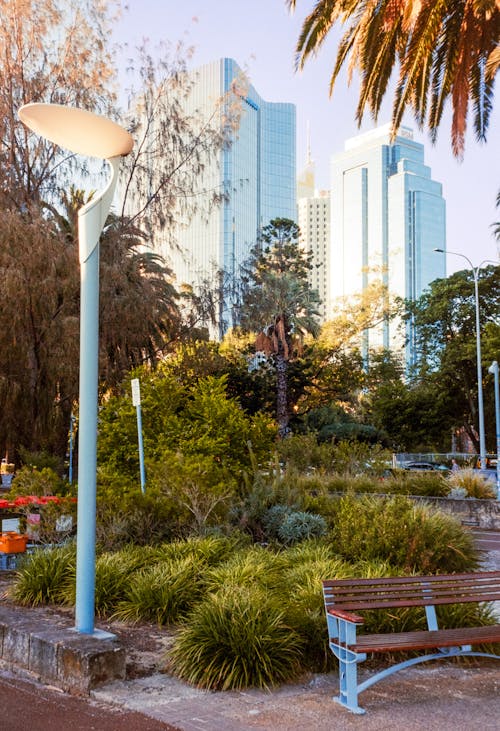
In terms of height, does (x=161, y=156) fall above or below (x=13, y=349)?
above

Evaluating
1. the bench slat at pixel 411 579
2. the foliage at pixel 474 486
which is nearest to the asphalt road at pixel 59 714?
the bench slat at pixel 411 579

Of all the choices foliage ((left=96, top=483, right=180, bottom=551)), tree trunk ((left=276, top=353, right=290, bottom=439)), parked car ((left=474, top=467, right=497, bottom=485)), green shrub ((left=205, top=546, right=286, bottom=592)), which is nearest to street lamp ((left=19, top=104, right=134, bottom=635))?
green shrub ((left=205, top=546, right=286, bottom=592))

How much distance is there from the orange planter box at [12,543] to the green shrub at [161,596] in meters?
2.70

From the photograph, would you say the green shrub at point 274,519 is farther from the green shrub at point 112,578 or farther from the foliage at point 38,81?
the foliage at point 38,81

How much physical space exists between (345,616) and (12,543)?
19.6ft

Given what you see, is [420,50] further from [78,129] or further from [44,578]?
[44,578]

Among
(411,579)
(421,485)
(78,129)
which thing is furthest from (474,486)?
(78,129)

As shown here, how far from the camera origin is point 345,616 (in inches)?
204

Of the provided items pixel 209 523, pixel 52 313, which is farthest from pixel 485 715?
pixel 52 313

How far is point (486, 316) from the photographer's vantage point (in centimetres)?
4525

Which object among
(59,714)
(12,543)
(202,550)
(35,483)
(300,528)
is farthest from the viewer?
(35,483)

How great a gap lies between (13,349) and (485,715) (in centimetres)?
1785

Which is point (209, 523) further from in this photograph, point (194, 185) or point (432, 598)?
point (194, 185)

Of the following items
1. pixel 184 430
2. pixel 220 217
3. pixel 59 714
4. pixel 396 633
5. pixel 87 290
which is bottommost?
pixel 59 714
